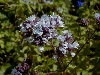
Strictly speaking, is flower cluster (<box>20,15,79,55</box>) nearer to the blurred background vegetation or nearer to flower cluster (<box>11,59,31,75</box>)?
the blurred background vegetation

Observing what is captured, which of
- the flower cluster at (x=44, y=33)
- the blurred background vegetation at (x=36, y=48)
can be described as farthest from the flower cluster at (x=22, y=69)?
the flower cluster at (x=44, y=33)

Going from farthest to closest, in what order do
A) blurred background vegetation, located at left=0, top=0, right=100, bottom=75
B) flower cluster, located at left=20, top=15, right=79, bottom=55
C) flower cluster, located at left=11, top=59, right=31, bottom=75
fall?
blurred background vegetation, located at left=0, top=0, right=100, bottom=75
flower cluster, located at left=11, top=59, right=31, bottom=75
flower cluster, located at left=20, top=15, right=79, bottom=55

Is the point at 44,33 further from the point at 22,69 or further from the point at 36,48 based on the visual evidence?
the point at 36,48

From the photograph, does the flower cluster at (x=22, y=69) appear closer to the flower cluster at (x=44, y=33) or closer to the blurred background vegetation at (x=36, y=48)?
the blurred background vegetation at (x=36, y=48)

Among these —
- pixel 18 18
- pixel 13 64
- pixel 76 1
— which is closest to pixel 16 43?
pixel 13 64

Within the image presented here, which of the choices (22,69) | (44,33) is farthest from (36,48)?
(44,33)

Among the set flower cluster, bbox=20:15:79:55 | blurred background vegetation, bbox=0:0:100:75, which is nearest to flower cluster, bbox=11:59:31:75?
blurred background vegetation, bbox=0:0:100:75
